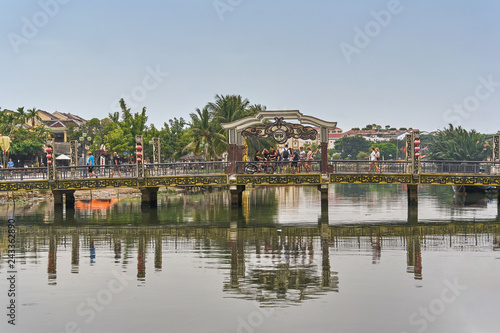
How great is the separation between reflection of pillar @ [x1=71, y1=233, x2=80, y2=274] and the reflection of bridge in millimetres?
32

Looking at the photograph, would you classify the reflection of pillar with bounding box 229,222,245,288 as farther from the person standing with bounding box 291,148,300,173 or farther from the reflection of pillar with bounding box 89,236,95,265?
the person standing with bounding box 291,148,300,173

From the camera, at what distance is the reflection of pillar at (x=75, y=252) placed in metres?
20.7

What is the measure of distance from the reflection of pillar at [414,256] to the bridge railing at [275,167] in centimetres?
1168

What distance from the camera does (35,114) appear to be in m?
97.6

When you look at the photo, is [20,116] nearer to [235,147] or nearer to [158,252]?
[235,147]

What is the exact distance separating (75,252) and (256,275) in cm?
840

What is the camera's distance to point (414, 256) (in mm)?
22266

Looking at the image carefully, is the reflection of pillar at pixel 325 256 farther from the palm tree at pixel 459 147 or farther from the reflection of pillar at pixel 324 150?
the palm tree at pixel 459 147

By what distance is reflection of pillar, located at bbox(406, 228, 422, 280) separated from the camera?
19.5 meters

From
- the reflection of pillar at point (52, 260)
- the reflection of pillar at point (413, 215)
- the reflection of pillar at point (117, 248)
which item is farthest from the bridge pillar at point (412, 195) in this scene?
the reflection of pillar at point (52, 260)

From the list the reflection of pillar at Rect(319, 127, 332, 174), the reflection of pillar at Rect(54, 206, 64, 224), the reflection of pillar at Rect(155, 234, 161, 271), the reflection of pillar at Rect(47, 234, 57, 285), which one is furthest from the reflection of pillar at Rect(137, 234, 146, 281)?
the reflection of pillar at Rect(319, 127, 332, 174)

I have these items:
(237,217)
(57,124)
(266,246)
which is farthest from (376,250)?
(57,124)

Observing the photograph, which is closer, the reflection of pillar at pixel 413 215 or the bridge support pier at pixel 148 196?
the reflection of pillar at pixel 413 215

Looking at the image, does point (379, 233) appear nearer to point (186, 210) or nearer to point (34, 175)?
point (186, 210)
